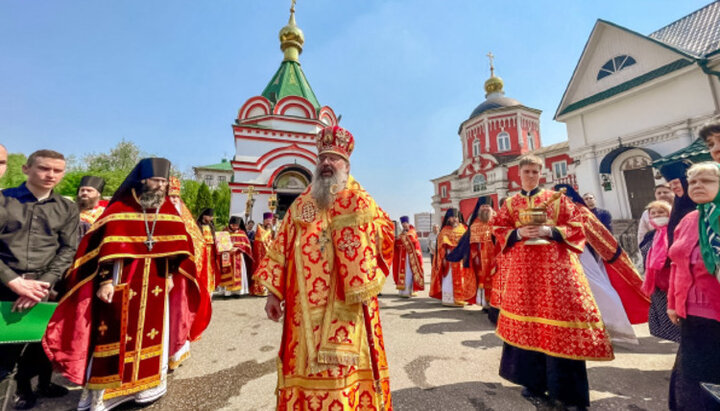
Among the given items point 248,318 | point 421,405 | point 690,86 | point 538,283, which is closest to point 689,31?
point 690,86

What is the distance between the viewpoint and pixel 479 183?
30.0 m

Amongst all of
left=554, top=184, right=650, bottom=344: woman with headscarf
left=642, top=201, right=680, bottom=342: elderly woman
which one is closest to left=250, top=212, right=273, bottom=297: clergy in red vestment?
left=554, top=184, right=650, bottom=344: woman with headscarf

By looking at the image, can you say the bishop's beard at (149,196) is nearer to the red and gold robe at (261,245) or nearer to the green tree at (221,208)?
the red and gold robe at (261,245)

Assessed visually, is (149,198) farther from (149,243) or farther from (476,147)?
(476,147)

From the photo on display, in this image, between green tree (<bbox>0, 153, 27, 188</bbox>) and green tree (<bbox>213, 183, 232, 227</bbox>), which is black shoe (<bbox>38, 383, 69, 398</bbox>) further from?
green tree (<bbox>0, 153, 27, 188</bbox>)

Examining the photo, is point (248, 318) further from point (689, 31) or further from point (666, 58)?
point (689, 31)

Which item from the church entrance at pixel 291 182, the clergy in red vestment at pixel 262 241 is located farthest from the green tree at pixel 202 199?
the clergy in red vestment at pixel 262 241

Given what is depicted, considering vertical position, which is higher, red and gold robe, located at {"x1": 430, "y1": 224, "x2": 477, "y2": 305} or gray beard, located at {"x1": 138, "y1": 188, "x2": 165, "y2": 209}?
gray beard, located at {"x1": 138, "y1": 188, "x2": 165, "y2": 209}

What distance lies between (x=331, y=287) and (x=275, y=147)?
16.1 meters

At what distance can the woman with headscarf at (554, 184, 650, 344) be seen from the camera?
3.39 meters

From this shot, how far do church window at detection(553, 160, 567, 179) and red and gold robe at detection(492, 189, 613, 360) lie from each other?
25.8 m

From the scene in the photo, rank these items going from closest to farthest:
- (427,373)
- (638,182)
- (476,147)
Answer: (427,373), (638,182), (476,147)

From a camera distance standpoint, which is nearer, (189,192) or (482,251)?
(482,251)

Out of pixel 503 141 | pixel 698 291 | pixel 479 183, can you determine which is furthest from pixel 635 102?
pixel 698 291
